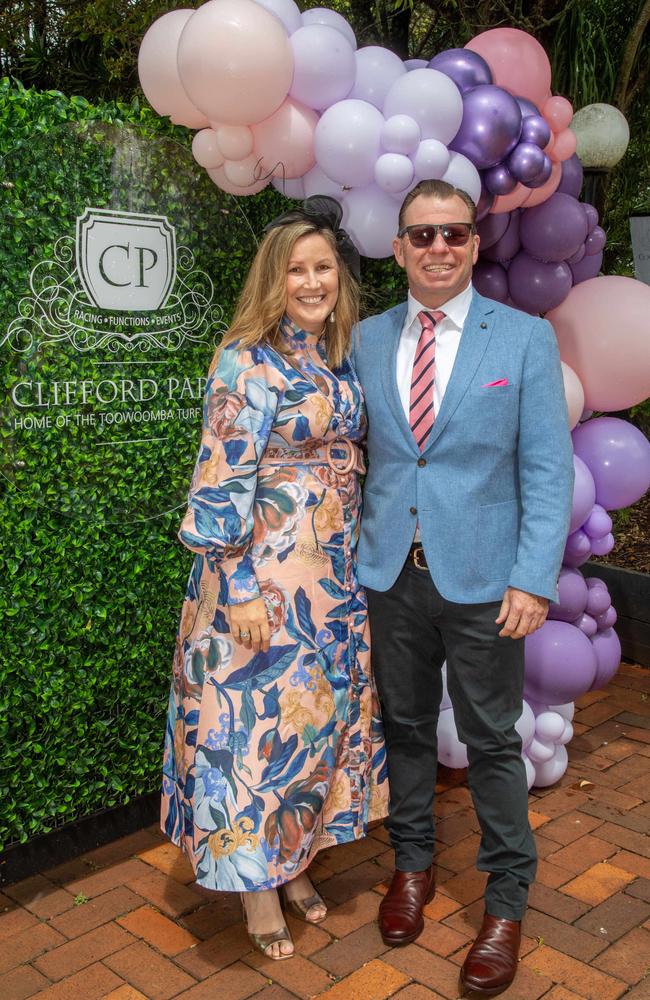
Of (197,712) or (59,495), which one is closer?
(197,712)

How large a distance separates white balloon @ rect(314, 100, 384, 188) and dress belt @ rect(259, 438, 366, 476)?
766 mm

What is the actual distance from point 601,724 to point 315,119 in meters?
2.80

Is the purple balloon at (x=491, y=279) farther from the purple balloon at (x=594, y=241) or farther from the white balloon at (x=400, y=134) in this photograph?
the white balloon at (x=400, y=134)

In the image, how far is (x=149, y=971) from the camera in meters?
2.53

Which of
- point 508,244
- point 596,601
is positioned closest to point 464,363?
point 508,244

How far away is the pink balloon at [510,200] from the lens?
9.49ft

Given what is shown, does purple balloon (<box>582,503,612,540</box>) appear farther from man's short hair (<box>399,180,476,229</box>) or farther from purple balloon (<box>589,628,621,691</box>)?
man's short hair (<box>399,180,476,229</box>)

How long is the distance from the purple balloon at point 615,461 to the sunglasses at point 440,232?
1293mm

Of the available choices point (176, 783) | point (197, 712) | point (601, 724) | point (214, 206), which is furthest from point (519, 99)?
point (601, 724)

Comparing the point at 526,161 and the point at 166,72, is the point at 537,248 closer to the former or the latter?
the point at 526,161

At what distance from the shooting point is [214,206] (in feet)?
9.82

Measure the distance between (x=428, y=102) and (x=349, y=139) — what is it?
25 cm

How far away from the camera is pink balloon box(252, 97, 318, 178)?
260cm

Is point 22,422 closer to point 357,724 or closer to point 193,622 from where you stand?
point 193,622
